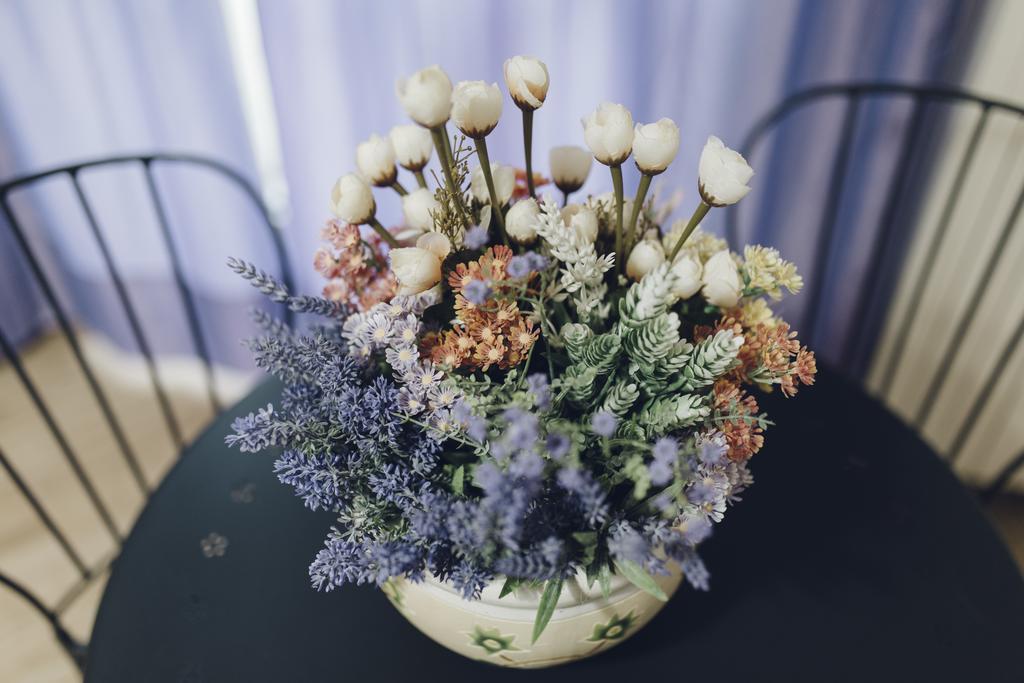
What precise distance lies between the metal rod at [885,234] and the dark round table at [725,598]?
0.65m

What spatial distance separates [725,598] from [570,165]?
46 cm

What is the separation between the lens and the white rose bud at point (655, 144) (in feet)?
1.71

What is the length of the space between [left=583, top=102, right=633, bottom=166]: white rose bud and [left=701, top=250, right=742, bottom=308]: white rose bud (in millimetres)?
114

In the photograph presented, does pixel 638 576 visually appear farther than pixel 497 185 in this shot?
No

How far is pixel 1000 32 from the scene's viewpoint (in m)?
1.19

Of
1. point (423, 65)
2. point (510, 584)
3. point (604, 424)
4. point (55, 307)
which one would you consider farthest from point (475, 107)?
point (423, 65)

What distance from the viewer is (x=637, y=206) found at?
566 mm

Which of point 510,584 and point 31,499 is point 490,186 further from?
point 31,499

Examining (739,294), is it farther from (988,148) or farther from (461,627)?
(988,148)

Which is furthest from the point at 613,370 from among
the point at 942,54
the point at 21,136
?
the point at 21,136

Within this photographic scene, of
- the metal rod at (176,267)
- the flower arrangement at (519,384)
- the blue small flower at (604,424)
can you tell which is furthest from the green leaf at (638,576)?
the metal rod at (176,267)

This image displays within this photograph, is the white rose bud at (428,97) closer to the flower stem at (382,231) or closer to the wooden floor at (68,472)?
the flower stem at (382,231)

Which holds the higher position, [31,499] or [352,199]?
[352,199]

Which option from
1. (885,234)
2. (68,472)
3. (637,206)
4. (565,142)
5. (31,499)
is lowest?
(68,472)
